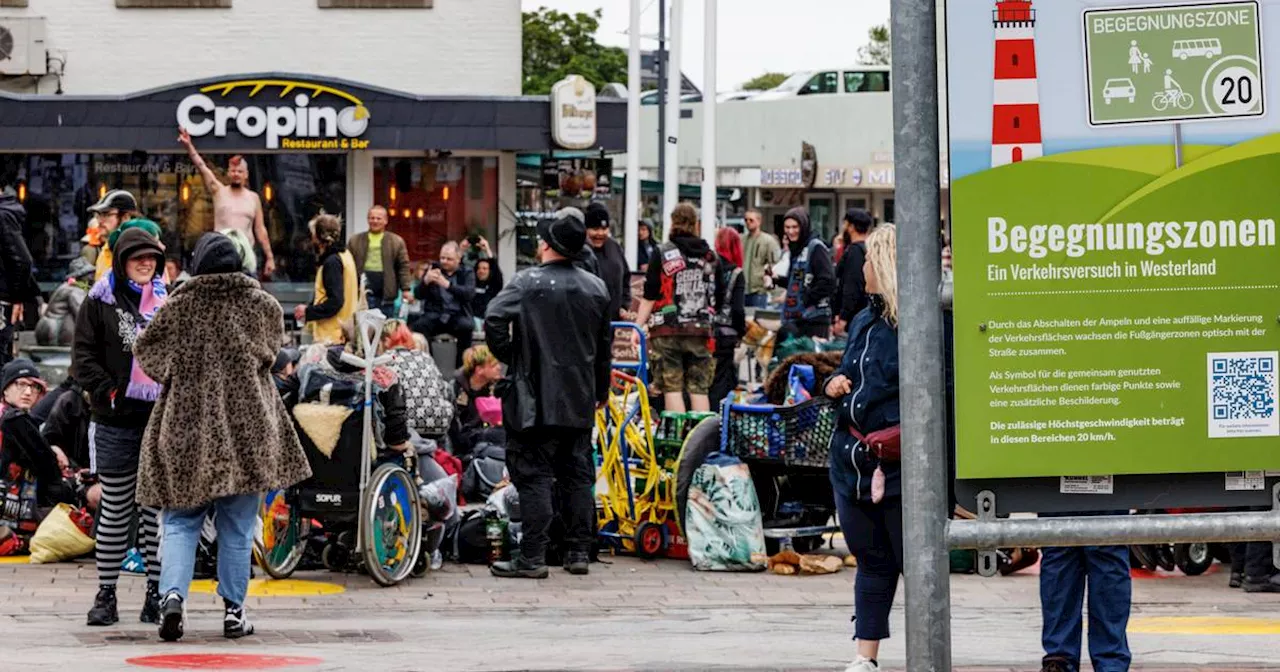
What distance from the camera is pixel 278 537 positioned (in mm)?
11242

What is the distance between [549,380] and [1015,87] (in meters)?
6.44

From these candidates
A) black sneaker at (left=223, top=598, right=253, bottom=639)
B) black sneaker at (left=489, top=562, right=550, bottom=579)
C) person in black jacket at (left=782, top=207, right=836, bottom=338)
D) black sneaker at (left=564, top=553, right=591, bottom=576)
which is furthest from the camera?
person in black jacket at (left=782, top=207, right=836, bottom=338)

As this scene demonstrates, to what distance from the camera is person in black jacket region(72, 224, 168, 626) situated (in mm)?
9516

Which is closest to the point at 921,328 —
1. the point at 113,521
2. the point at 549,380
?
the point at 113,521

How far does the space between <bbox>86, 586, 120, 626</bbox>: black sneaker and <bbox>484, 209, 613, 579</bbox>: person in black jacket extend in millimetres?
2575

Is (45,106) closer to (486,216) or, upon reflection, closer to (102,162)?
(102,162)

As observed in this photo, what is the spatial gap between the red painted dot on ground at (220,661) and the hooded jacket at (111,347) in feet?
4.34

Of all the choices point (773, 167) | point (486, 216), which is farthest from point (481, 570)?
point (773, 167)

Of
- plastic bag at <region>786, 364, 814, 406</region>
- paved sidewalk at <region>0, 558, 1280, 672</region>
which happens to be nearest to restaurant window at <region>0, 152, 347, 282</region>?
paved sidewalk at <region>0, 558, 1280, 672</region>

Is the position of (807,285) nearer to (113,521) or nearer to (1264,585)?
(1264,585)

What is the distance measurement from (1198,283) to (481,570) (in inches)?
284

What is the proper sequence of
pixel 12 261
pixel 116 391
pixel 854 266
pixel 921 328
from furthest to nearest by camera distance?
pixel 854 266, pixel 12 261, pixel 116 391, pixel 921 328

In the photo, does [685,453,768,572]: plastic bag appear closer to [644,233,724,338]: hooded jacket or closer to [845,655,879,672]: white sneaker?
[644,233,724,338]: hooded jacket

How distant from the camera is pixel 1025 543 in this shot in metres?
5.20
